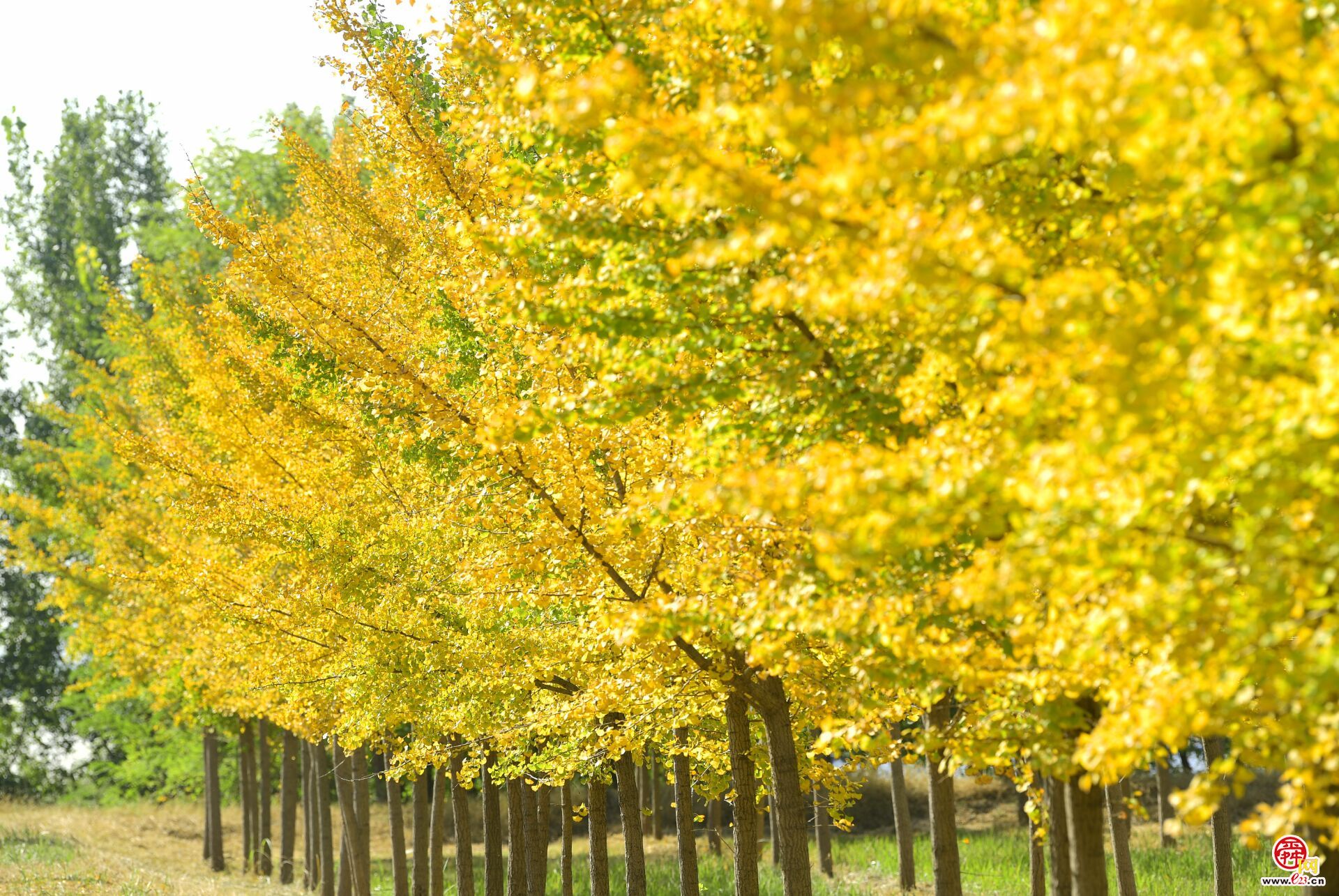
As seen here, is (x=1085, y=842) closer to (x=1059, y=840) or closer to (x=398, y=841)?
(x=1059, y=840)

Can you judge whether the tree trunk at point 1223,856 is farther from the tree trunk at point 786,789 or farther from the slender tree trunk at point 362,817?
the slender tree trunk at point 362,817

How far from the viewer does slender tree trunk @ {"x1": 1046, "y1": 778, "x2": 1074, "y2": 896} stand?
6492 mm

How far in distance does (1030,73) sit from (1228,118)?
56 centimetres

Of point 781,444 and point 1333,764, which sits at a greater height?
point 781,444


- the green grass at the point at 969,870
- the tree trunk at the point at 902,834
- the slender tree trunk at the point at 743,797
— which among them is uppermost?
the slender tree trunk at the point at 743,797

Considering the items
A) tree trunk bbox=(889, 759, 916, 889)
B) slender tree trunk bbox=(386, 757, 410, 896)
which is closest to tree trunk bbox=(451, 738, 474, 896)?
slender tree trunk bbox=(386, 757, 410, 896)

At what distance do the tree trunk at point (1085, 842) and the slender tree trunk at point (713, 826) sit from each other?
1578 cm

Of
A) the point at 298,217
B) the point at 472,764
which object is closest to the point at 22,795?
the point at 298,217

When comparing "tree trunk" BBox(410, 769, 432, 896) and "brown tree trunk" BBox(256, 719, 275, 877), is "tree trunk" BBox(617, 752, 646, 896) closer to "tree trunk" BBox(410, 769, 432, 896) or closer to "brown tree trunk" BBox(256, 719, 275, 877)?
"tree trunk" BBox(410, 769, 432, 896)

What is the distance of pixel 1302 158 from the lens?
3.44 meters

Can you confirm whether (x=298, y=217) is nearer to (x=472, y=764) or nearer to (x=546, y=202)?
(x=472, y=764)

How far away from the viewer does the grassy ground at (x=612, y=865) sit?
1570cm

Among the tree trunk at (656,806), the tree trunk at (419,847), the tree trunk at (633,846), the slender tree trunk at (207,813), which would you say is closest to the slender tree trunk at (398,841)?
the tree trunk at (419,847)

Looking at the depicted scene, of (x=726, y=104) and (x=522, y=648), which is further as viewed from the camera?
(x=522, y=648)
